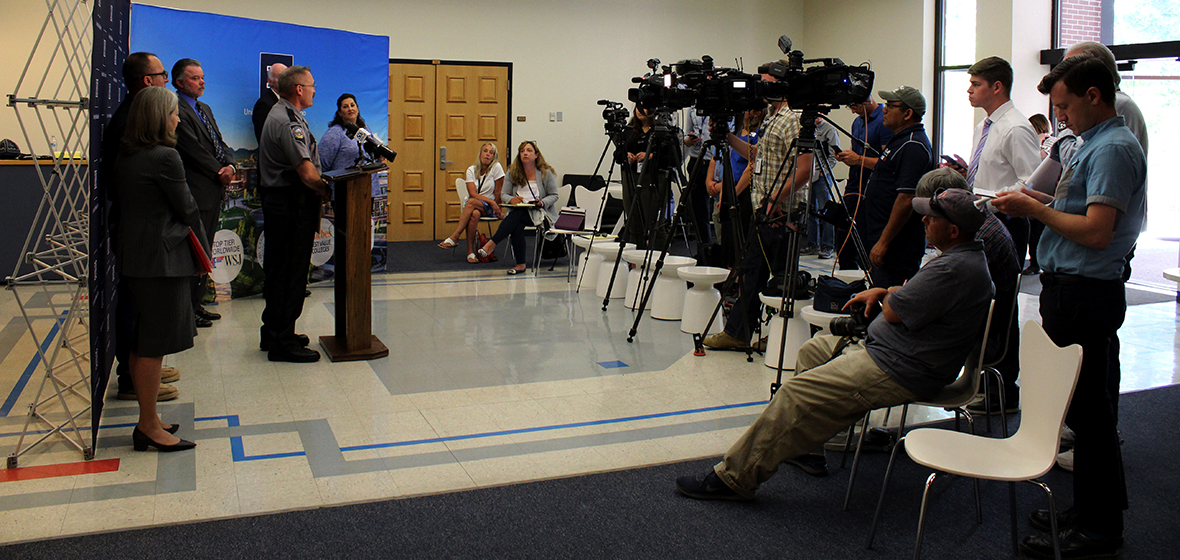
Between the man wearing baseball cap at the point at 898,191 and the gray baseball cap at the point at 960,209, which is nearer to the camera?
the gray baseball cap at the point at 960,209

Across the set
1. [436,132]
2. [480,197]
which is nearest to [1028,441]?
[480,197]

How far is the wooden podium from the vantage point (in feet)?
14.7

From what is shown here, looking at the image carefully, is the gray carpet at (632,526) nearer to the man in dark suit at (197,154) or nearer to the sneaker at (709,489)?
the sneaker at (709,489)

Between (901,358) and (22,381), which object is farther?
(22,381)

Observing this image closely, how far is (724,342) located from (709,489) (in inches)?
83.1

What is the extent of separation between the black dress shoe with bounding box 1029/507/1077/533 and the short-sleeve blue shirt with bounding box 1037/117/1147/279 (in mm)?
721

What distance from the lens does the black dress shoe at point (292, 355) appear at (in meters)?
4.55

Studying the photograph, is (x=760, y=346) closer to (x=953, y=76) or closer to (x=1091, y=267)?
(x=1091, y=267)

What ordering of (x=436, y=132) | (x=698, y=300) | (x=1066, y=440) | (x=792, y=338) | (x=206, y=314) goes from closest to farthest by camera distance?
(x=1066, y=440), (x=792, y=338), (x=698, y=300), (x=206, y=314), (x=436, y=132)

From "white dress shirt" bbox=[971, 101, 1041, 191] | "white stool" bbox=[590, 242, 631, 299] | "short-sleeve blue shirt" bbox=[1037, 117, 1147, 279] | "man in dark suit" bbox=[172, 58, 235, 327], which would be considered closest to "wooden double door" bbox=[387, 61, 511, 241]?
"white stool" bbox=[590, 242, 631, 299]

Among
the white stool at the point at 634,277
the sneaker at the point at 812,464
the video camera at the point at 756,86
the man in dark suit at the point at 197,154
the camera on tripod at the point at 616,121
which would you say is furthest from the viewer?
the camera on tripod at the point at 616,121

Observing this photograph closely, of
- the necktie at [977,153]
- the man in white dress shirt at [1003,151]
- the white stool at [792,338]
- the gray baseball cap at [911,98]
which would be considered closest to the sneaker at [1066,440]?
the man in white dress shirt at [1003,151]

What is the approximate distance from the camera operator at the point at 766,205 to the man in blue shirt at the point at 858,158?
294mm

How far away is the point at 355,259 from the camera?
4.55 meters
